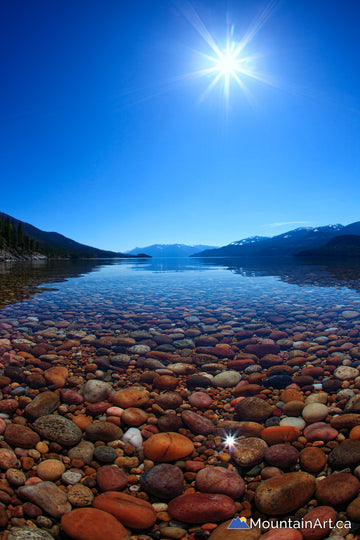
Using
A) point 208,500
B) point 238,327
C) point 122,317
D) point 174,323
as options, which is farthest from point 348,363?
point 122,317

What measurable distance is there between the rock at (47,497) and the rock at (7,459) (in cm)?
55

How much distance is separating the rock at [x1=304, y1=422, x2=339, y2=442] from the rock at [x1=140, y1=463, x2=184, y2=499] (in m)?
2.01

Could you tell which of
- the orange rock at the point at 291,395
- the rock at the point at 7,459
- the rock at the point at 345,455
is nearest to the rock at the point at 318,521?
the rock at the point at 345,455

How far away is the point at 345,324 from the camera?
10.1 metres

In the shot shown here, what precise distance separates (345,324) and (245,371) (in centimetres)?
604

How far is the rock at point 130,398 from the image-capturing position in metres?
4.82

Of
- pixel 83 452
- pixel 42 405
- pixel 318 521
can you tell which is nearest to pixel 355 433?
pixel 318 521

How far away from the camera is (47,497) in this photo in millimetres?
2842

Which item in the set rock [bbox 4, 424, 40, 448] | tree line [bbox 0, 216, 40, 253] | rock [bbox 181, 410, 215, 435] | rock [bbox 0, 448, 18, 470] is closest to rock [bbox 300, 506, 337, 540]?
rock [bbox 181, 410, 215, 435]

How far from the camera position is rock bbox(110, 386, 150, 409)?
4.82 metres

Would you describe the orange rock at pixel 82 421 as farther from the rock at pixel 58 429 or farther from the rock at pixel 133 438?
the rock at pixel 133 438

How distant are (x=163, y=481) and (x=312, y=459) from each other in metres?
1.91

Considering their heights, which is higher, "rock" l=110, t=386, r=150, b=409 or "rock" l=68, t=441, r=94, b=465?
"rock" l=110, t=386, r=150, b=409

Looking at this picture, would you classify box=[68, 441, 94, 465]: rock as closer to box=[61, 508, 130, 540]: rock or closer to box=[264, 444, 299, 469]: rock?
box=[61, 508, 130, 540]: rock
